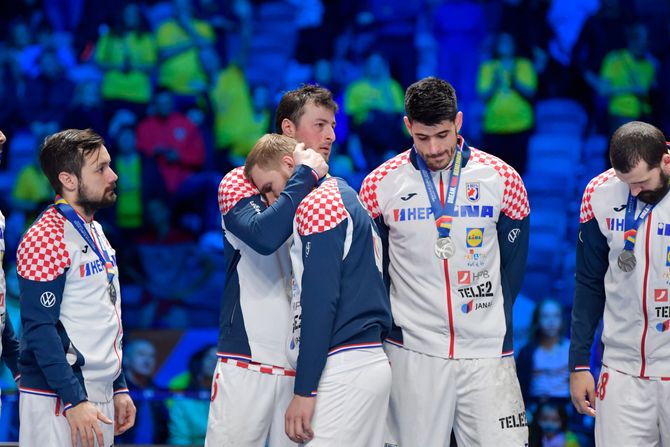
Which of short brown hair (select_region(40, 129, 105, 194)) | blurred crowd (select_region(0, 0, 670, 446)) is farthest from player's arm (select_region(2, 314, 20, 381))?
blurred crowd (select_region(0, 0, 670, 446))

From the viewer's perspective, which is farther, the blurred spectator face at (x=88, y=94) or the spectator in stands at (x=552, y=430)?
the blurred spectator face at (x=88, y=94)

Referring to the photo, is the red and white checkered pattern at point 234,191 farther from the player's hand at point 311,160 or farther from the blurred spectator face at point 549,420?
the blurred spectator face at point 549,420

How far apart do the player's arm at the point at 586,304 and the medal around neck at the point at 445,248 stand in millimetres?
595

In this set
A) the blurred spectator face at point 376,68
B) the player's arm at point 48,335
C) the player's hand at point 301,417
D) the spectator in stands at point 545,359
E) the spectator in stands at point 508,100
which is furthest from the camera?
the blurred spectator face at point 376,68

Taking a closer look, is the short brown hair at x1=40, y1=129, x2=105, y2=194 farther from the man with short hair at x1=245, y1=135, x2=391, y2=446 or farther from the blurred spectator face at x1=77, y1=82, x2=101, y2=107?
the blurred spectator face at x1=77, y1=82, x2=101, y2=107

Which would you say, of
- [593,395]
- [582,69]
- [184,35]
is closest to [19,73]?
[184,35]

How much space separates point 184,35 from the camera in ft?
24.0

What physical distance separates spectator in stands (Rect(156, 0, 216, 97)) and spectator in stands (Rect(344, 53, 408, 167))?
1.28m

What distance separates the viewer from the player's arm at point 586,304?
11.2ft

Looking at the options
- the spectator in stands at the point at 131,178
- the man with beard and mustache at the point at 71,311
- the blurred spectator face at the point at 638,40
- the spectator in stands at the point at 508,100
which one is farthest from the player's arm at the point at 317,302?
the blurred spectator face at the point at 638,40

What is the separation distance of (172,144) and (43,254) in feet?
14.1

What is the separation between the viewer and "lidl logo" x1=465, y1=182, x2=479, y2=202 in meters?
3.26

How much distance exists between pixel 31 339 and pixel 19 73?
5.06 m

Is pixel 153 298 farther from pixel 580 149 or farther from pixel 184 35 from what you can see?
pixel 580 149
